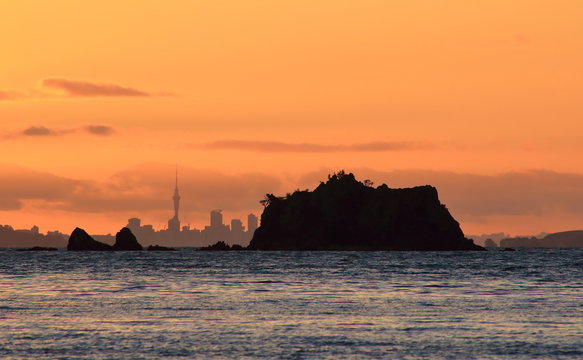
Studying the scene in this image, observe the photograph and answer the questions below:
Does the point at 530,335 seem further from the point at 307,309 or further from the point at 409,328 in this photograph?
the point at 307,309

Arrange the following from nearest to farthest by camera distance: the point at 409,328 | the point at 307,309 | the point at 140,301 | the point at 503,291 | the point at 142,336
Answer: the point at 142,336, the point at 409,328, the point at 307,309, the point at 140,301, the point at 503,291

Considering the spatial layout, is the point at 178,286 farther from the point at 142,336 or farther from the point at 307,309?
the point at 142,336

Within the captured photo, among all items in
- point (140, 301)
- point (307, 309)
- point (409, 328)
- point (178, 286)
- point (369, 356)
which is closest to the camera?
point (369, 356)

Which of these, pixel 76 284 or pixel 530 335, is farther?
pixel 76 284

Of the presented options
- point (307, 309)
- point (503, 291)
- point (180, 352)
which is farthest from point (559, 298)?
point (180, 352)

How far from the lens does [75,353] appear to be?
4044cm

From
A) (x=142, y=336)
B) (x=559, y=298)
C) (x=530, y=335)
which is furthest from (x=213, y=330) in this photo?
(x=559, y=298)

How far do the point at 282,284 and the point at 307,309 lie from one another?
29370 mm

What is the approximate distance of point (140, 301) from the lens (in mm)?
68312

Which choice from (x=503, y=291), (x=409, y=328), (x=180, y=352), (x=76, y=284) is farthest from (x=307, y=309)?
(x=76, y=284)

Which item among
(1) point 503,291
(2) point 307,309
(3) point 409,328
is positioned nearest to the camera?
(3) point 409,328

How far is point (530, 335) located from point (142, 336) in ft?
57.2

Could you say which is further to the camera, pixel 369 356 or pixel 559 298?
pixel 559 298

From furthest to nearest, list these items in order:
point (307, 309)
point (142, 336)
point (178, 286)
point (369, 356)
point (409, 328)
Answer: point (178, 286) < point (307, 309) < point (409, 328) < point (142, 336) < point (369, 356)
